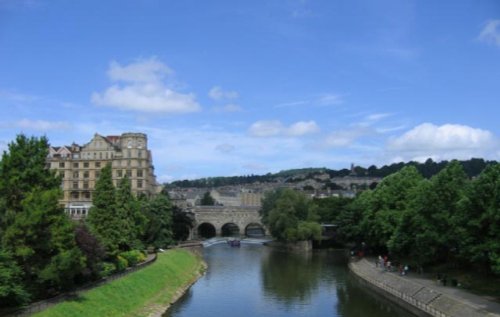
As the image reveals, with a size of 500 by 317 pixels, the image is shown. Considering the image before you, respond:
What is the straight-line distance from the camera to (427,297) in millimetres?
50312

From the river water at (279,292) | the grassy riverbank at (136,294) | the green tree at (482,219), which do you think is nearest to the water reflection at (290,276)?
the river water at (279,292)

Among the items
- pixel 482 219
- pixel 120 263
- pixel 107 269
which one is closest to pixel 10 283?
pixel 107 269

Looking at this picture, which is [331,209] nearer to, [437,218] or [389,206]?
[389,206]

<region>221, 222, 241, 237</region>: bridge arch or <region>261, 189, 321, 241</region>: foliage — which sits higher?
<region>261, 189, 321, 241</region>: foliage

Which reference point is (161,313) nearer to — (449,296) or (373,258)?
(449,296)

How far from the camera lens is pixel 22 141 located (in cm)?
4119

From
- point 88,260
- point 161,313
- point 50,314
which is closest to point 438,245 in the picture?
point 161,313

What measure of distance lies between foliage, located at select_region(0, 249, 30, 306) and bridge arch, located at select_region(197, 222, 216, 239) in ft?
437

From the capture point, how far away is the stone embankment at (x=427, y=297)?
1679 inches

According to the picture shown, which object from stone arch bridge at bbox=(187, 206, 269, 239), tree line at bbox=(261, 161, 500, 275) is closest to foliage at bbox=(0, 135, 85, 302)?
tree line at bbox=(261, 161, 500, 275)

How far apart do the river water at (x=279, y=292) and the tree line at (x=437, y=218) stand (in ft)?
22.7

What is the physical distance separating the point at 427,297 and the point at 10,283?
33.4m

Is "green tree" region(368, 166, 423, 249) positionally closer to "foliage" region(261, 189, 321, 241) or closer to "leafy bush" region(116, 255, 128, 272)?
"foliage" region(261, 189, 321, 241)

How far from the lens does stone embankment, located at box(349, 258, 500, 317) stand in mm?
42653
